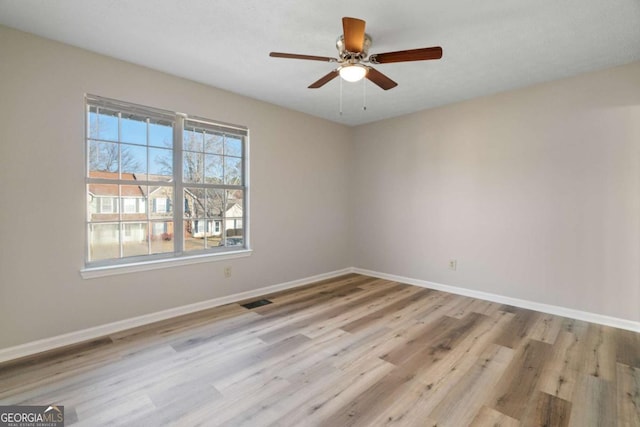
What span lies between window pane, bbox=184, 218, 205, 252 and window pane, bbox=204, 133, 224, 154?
86 centimetres

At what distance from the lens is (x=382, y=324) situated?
9.89 feet

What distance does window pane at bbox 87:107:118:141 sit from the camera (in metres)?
2.78

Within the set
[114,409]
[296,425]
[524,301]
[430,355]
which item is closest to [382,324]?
[430,355]

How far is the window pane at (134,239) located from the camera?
3.00 m

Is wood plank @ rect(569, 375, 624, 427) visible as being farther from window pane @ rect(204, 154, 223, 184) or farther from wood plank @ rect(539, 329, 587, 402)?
window pane @ rect(204, 154, 223, 184)

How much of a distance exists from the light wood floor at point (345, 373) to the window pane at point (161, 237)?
0.79m

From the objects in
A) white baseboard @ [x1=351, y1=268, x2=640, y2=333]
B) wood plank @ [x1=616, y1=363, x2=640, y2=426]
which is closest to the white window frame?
white baseboard @ [x1=351, y1=268, x2=640, y2=333]

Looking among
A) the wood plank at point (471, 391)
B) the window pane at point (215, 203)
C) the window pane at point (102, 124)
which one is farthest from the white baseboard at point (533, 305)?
the window pane at point (102, 124)

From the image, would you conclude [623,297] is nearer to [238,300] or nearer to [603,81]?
[603,81]

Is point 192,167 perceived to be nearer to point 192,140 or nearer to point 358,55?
point 192,140

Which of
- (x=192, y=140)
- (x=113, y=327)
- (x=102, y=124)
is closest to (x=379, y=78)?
(x=192, y=140)

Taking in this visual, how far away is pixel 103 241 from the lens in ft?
9.41

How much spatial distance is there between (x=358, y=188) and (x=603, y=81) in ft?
10.7

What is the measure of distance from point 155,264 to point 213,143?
5.12 ft
